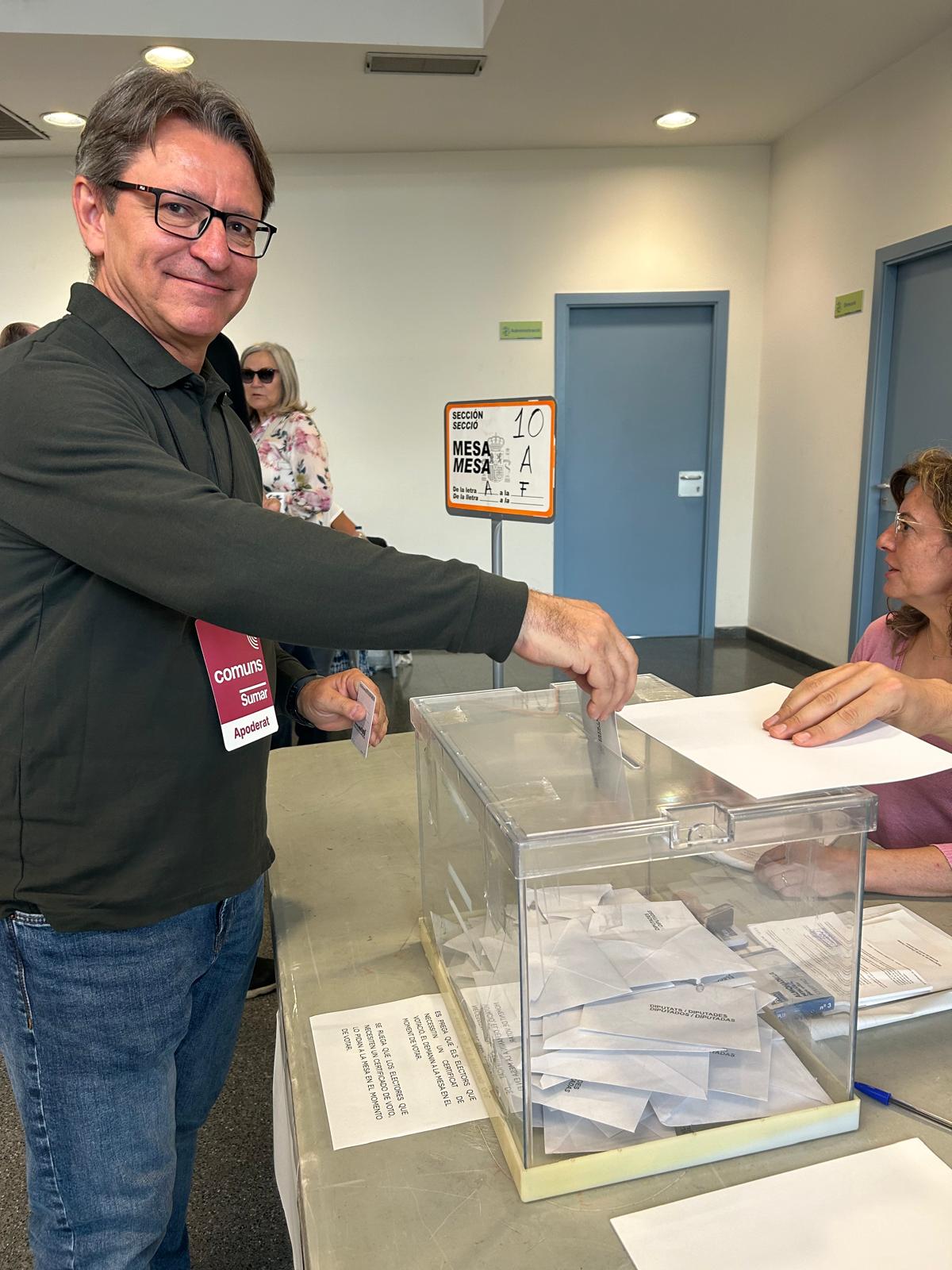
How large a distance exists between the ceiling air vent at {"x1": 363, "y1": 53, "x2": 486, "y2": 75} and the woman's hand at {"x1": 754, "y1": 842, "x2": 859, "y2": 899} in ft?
13.6

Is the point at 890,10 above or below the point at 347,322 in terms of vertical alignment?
above

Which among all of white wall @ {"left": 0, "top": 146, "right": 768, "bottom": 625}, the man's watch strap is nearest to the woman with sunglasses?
white wall @ {"left": 0, "top": 146, "right": 768, "bottom": 625}

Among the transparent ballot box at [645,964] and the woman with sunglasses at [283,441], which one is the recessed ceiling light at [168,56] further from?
the transparent ballot box at [645,964]

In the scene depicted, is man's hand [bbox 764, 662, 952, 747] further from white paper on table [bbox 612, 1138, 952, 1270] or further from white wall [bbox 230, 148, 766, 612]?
white wall [bbox 230, 148, 766, 612]

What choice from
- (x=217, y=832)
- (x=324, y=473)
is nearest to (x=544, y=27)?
(x=324, y=473)

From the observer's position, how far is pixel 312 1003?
96cm

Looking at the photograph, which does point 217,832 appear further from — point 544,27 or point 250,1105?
point 544,27

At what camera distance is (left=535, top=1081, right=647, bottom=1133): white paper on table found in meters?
0.70

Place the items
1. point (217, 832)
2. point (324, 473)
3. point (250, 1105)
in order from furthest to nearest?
point (324, 473), point (250, 1105), point (217, 832)

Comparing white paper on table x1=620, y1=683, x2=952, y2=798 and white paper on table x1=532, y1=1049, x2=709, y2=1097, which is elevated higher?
white paper on table x1=620, y1=683, x2=952, y2=798

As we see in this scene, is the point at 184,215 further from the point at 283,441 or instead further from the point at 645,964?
the point at 283,441

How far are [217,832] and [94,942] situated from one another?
15 centimetres

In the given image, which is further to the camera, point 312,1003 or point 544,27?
point 544,27

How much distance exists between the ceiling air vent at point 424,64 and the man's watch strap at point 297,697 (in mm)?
3733
